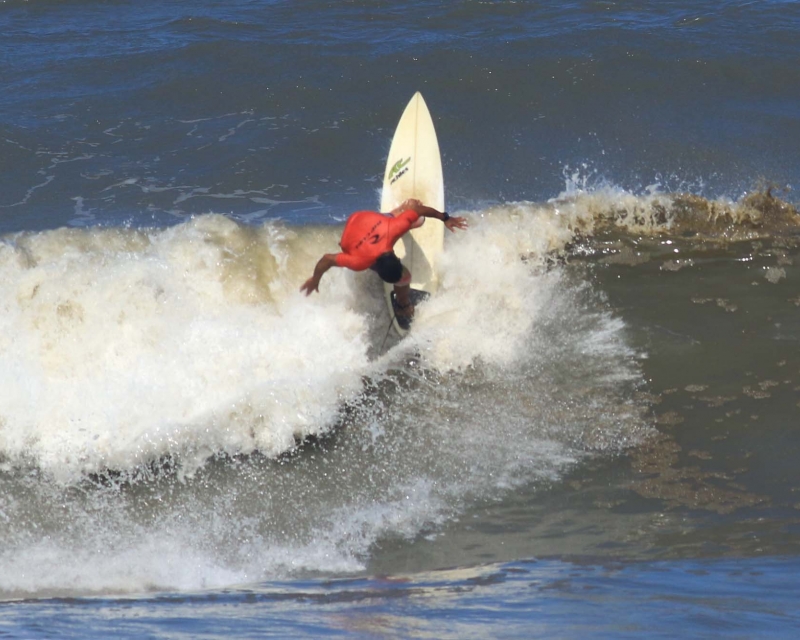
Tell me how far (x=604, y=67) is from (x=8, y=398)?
8861 mm

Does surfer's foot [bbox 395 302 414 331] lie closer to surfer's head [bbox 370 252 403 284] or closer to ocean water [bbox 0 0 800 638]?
ocean water [bbox 0 0 800 638]

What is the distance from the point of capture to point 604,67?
12.4 meters

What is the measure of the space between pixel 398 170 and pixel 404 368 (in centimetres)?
194

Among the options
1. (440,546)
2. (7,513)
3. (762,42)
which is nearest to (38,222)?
(7,513)

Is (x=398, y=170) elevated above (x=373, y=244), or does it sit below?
above

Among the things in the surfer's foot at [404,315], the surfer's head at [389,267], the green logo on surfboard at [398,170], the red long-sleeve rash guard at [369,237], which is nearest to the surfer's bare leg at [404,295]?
the surfer's foot at [404,315]

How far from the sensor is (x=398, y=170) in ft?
27.0

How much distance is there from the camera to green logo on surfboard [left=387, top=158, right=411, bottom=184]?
26.8ft

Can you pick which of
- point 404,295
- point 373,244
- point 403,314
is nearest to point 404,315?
point 403,314

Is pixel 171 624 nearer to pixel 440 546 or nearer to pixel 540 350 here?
pixel 440 546

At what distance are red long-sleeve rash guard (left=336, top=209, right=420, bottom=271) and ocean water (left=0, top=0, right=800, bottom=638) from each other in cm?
88

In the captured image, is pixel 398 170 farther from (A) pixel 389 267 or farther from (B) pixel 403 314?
(A) pixel 389 267

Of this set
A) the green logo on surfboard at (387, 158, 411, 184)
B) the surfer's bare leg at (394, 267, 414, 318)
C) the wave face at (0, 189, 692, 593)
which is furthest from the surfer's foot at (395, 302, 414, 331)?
the green logo on surfboard at (387, 158, 411, 184)

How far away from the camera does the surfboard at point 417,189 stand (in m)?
7.79
